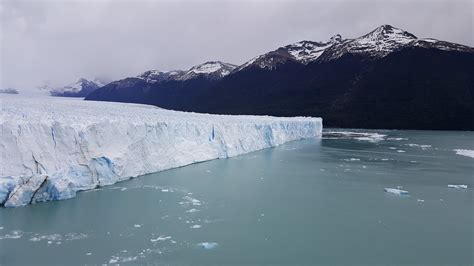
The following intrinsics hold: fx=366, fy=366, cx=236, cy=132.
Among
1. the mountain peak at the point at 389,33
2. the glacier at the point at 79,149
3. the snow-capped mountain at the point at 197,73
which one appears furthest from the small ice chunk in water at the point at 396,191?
the snow-capped mountain at the point at 197,73

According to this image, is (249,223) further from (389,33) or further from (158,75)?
(158,75)

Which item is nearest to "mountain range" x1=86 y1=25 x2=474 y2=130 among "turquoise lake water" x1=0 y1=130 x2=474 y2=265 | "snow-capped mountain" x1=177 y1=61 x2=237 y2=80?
"snow-capped mountain" x1=177 y1=61 x2=237 y2=80

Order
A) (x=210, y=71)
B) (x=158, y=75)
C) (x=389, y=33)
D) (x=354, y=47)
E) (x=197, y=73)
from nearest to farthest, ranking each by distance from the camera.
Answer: (x=354, y=47)
(x=389, y=33)
(x=197, y=73)
(x=210, y=71)
(x=158, y=75)

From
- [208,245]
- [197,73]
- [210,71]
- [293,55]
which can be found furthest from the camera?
[210,71]

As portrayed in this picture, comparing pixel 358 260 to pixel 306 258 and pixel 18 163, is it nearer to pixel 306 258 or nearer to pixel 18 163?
pixel 306 258

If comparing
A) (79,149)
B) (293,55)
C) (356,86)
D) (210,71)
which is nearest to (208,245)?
(79,149)

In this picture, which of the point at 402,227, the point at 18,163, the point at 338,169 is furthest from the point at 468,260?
the point at 18,163

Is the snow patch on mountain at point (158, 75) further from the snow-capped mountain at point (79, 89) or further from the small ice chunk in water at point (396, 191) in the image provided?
the small ice chunk in water at point (396, 191)
